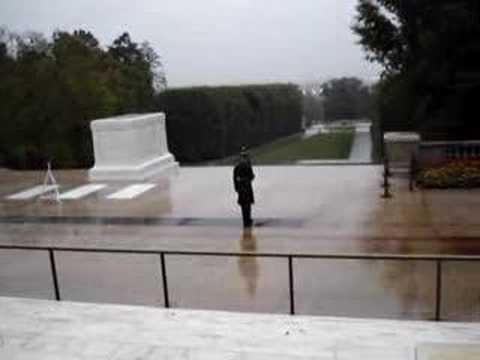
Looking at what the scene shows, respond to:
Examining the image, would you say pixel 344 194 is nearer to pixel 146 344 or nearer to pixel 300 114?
pixel 146 344

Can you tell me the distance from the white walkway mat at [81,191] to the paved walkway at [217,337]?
8.45 m

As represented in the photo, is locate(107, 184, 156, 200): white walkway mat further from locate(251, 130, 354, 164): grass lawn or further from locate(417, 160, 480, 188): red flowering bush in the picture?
locate(251, 130, 354, 164): grass lawn

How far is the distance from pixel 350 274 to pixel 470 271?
5.15 ft

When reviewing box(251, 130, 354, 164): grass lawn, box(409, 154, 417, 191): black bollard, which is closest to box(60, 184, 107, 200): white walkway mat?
box(409, 154, 417, 191): black bollard

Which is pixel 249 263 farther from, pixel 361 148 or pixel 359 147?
pixel 359 147

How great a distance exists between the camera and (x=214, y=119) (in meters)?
38.7

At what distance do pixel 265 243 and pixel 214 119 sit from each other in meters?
28.8

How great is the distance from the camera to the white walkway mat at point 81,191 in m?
15.5

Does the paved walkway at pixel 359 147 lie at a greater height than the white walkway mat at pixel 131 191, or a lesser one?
lesser

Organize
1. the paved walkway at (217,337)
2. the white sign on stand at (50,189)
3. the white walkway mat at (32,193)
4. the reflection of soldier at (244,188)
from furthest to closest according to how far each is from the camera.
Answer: the white walkway mat at (32,193)
the white sign on stand at (50,189)
the reflection of soldier at (244,188)
the paved walkway at (217,337)

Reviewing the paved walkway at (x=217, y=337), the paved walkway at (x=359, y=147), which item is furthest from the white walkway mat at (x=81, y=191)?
the paved walkway at (x=359, y=147)

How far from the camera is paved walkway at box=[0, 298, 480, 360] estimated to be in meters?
5.80

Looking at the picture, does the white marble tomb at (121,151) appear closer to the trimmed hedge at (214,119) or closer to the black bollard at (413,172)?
the black bollard at (413,172)

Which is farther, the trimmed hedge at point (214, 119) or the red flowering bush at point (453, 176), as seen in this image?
the trimmed hedge at point (214, 119)
